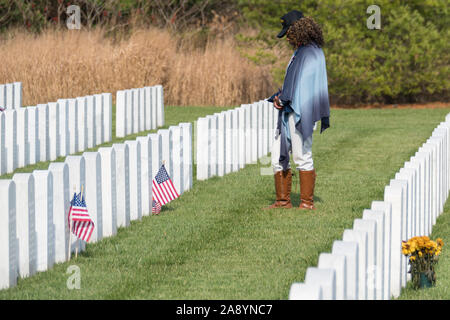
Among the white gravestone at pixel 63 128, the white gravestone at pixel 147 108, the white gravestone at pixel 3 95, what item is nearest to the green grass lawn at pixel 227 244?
the white gravestone at pixel 63 128

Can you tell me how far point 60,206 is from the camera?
6.50 metres

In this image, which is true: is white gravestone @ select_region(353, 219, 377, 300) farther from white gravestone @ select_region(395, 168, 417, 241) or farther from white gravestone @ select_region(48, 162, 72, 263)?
white gravestone @ select_region(48, 162, 72, 263)

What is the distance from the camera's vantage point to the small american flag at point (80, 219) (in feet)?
21.4

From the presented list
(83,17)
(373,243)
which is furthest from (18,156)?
(83,17)

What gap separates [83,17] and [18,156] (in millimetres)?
22516

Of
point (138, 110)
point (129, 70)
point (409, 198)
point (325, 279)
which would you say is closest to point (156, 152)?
point (409, 198)

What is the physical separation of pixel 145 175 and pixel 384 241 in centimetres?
338

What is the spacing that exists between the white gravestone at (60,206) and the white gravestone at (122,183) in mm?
1078

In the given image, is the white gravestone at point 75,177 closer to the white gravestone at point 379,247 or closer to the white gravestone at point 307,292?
the white gravestone at point 379,247

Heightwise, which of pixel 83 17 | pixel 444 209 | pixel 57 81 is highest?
pixel 83 17

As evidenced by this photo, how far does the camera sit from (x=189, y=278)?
20.3 feet

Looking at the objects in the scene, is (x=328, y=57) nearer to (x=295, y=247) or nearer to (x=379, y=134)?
(x=379, y=134)

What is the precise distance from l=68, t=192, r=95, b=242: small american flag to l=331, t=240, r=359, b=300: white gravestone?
2646 mm
